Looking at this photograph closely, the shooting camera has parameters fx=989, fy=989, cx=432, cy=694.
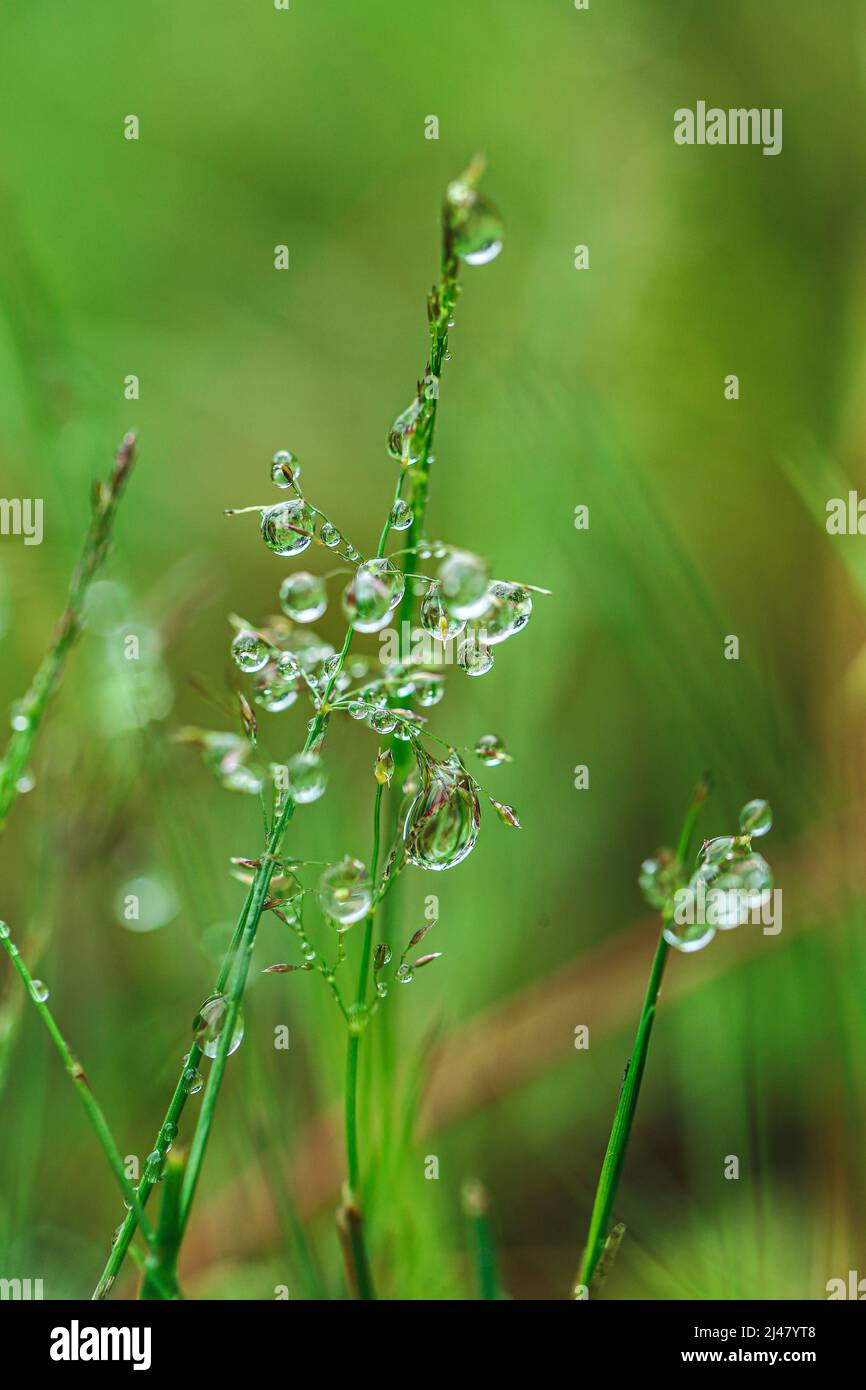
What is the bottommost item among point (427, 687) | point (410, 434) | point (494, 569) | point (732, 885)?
point (732, 885)

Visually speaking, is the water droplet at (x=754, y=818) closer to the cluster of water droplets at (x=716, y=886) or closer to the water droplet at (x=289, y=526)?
the cluster of water droplets at (x=716, y=886)

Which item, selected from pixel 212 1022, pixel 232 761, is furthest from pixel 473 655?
pixel 212 1022

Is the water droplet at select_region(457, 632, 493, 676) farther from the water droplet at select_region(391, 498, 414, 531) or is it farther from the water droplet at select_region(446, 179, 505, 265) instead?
the water droplet at select_region(446, 179, 505, 265)

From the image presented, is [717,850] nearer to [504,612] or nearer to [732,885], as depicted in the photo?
[732,885]

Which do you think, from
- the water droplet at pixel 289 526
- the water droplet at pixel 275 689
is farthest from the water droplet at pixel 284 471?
the water droplet at pixel 275 689

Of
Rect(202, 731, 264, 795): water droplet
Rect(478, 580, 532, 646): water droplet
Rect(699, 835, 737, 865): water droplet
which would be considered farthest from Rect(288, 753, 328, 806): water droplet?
Rect(699, 835, 737, 865): water droplet

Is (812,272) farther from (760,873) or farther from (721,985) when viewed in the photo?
(760,873)
